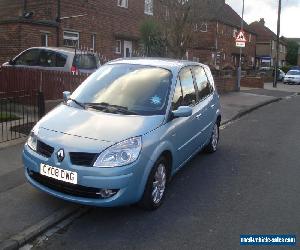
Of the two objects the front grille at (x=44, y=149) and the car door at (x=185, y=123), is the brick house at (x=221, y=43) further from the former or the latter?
the front grille at (x=44, y=149)

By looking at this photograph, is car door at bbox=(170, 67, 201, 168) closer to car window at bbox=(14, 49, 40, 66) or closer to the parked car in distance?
the parked car in distance

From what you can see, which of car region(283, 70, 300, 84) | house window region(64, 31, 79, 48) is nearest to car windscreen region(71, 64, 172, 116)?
house window region(64, 31, 79, 48)

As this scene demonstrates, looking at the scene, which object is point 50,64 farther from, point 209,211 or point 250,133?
point 209,211

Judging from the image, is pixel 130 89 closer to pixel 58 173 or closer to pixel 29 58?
pixel 58 173

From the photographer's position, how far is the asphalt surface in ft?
15.3

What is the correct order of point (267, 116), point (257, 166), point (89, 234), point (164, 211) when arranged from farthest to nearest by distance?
point (267, 116) < point (257, 166) < point (164, 211) < point (89, 234)

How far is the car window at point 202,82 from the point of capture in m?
7.37

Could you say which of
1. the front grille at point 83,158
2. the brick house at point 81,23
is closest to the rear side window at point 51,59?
the brick house at point 81,23

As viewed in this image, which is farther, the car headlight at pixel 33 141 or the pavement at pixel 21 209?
the car headlight at pixel 33 141

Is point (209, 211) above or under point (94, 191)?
under

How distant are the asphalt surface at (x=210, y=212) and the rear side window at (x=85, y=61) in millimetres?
5549

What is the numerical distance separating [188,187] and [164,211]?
3.46ft

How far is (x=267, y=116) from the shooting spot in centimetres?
1495

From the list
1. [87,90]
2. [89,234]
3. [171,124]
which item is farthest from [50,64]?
[89,234]
